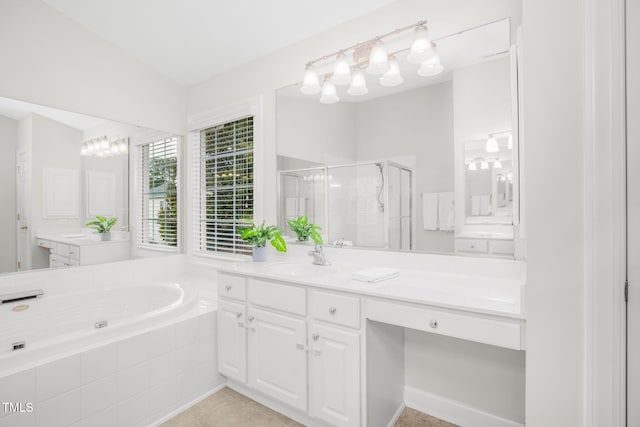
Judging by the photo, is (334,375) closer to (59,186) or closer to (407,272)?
(407,272)

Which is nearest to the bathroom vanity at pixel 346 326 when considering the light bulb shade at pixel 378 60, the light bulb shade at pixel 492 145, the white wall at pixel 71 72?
the light bulb shade at pixel 492 145

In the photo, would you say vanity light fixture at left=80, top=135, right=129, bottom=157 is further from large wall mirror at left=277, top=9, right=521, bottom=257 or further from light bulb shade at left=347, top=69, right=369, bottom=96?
light bulb shade at left=347, top=69, right=369, bottom=96

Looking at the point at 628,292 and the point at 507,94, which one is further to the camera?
the point at 507,94

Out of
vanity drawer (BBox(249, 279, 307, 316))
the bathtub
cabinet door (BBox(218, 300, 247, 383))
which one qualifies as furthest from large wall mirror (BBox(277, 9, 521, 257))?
the bathtub

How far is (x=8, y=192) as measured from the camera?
2.16 m

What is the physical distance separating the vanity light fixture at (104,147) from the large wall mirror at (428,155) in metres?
1.64

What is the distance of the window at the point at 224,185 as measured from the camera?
9.39ft

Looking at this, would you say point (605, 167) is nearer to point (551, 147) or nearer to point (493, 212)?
point (551, 147)

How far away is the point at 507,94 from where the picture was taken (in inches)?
65.4

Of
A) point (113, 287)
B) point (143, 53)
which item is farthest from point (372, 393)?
point (143, 53)

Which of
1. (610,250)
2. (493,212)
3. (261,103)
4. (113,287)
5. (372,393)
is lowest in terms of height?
(372,393)

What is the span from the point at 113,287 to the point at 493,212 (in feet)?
9.41

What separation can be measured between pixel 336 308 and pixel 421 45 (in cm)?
154

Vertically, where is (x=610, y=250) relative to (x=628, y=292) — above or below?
above
